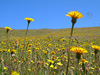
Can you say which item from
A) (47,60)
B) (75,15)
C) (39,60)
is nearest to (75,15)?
(75,15)

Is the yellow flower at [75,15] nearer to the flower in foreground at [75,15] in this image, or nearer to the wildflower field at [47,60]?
the flower in foreground at [75,15]

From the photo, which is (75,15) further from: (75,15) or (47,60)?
(47,60)

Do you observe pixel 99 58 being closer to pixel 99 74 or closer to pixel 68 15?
pixel 99 74


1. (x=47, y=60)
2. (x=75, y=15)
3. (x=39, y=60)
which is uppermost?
(x=75, y=15)

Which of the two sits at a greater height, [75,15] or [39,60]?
[75,15]

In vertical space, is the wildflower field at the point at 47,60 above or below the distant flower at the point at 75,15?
below

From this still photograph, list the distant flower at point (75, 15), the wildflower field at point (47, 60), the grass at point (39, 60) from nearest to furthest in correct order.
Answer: the distant flower at point (75, 15), the wildflower field at point (47, 60), the grass at point (39, 60)

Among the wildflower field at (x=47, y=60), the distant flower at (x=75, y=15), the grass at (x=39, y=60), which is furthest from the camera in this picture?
the grass at (x=39, y=60)

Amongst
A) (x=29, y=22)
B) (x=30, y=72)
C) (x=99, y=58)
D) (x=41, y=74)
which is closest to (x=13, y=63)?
(x=30, y=72)

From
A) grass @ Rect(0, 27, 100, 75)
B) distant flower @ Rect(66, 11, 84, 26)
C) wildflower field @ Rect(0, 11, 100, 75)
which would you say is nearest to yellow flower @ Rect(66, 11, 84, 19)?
distant flower @ Rect(66, 11, 84, 26)

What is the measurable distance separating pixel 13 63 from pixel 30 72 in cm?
64

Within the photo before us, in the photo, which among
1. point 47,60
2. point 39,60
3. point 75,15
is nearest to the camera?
point 75,15

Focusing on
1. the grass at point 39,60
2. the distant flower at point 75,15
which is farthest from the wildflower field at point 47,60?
the distant flower at point 75,15

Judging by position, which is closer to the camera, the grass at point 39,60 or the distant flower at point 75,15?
the distant flower at point 75,15
